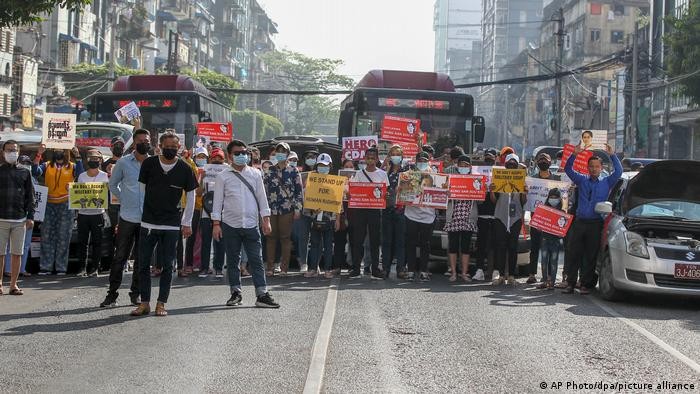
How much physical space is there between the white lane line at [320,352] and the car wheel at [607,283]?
11.9ft

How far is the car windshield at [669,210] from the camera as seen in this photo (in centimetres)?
1428

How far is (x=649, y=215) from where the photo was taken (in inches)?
562

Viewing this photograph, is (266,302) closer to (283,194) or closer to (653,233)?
(283,194)

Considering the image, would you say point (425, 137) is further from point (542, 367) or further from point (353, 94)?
point (542, 367)

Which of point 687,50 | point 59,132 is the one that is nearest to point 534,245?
point 59,132

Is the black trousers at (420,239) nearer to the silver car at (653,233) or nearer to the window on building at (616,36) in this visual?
the silver car at (653,233)

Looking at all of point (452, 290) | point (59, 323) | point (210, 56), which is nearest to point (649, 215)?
point (452, 290)

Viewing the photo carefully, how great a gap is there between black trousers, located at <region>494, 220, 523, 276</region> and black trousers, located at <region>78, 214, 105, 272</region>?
5.77 metres

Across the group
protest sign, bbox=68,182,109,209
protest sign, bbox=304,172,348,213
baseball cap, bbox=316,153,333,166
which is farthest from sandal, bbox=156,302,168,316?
baseball cap, bbox=316,153,333,166

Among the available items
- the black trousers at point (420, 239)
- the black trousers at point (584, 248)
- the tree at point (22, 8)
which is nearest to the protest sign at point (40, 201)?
the tree at point (22, 8)

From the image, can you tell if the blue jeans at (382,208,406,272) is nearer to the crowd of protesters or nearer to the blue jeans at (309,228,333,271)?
the crowd of protesters

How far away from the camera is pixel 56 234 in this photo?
1595 cm

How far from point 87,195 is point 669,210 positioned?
Result: 803 centimetres

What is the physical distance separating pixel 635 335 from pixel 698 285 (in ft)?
9.92
